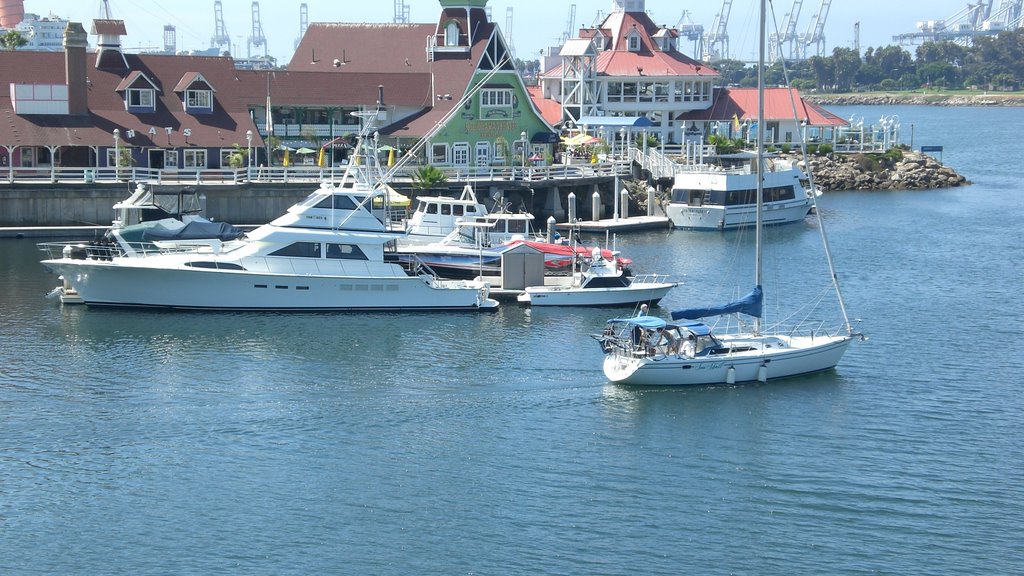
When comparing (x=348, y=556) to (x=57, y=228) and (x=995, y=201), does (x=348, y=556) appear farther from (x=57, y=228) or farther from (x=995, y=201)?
(x=995, y=201)

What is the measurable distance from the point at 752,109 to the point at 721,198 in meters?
22.6

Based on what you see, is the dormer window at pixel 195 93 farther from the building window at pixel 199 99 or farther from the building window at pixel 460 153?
the building window at pixel 460 153

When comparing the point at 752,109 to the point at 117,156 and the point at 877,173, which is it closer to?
the point at 877,173

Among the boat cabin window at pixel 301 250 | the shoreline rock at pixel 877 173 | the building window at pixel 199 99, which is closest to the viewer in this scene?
the boat cabin window at pixel 301 250

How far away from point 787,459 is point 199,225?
28459 millimetres

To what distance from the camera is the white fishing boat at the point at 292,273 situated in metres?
48.6

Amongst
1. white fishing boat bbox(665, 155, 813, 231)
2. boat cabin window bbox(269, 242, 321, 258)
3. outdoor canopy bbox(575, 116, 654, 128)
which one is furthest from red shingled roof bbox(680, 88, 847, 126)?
boat cabin window bbox(269, 242, 321, 258)

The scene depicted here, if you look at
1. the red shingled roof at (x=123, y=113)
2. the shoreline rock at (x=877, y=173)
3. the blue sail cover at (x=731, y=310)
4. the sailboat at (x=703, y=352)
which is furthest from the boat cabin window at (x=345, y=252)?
the shoreline rock at (x=877, y=173)

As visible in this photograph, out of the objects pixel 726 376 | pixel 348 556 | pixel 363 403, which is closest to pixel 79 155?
pixel 363 403

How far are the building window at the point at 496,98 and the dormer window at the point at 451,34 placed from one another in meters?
4.49

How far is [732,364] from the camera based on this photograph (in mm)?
39281

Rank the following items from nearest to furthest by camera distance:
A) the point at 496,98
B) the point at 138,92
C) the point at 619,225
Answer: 1. the point at 138,92
2. the point at 619,225
3. the point at 496,98

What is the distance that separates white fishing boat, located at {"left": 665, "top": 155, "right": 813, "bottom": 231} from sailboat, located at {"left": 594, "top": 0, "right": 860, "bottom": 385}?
31303 mm

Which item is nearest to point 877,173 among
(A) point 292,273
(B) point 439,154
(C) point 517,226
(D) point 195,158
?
(B) point 439,154
